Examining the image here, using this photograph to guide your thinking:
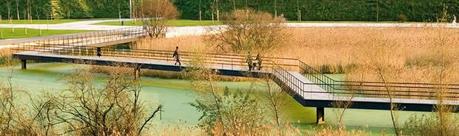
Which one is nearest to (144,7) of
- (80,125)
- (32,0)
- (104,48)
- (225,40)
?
(104,48)

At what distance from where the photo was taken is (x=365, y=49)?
36438 millimetres

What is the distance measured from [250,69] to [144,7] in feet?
98.7

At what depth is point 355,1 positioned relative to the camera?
78.9m

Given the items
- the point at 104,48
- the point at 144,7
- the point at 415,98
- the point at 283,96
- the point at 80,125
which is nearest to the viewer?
the point at 80,125

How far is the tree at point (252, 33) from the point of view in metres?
41.8

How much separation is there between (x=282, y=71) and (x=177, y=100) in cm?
558

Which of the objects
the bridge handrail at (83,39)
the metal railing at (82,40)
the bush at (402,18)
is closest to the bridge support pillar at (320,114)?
the metal railing at (82,40)

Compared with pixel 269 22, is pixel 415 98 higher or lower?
lower

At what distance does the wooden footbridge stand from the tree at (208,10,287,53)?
205 centimetres

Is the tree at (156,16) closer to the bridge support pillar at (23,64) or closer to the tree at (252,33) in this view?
the tree at (252,33)

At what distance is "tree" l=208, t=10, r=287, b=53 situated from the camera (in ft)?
137

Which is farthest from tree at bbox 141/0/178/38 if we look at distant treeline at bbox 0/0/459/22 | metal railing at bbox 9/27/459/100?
distant treeline at bbox 0/0/459/22

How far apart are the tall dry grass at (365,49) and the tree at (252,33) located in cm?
79

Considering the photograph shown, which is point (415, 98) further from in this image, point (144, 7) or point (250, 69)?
point (144, 7)
